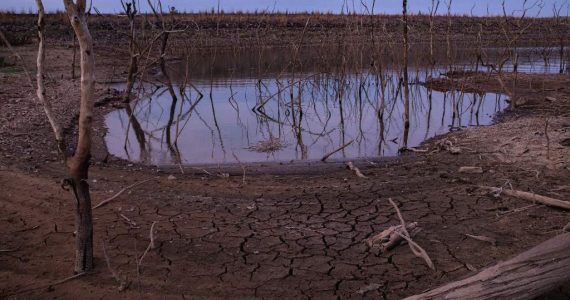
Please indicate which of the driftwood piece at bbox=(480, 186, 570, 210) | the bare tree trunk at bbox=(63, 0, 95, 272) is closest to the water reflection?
the driftwood piece at bbox=(480, 186, 570, 210)

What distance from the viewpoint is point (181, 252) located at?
416 centimetres

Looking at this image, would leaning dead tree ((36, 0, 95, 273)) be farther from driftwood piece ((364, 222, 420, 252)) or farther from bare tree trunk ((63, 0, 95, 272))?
driftwood piece ((364, 222, 420, 252))

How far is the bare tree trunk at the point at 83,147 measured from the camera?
332cm

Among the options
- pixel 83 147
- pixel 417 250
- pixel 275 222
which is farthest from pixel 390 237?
pixel 83 147

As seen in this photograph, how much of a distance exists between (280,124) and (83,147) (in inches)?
306

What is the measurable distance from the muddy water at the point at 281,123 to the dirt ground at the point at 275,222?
1.29 m

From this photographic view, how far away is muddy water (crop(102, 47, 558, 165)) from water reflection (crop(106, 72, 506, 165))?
0.05ft

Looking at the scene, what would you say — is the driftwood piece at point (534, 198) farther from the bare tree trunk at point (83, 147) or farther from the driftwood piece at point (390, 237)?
the bare tree trunk at point (83, 147)

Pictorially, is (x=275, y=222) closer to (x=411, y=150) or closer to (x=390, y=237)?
(x=390, y=237)

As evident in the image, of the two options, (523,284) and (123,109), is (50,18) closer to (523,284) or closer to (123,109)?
(123,109)

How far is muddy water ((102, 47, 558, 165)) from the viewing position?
346 inches

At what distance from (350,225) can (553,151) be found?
3.55 m

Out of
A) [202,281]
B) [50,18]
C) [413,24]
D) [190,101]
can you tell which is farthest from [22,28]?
[202,281]

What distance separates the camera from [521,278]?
333 centimetres
